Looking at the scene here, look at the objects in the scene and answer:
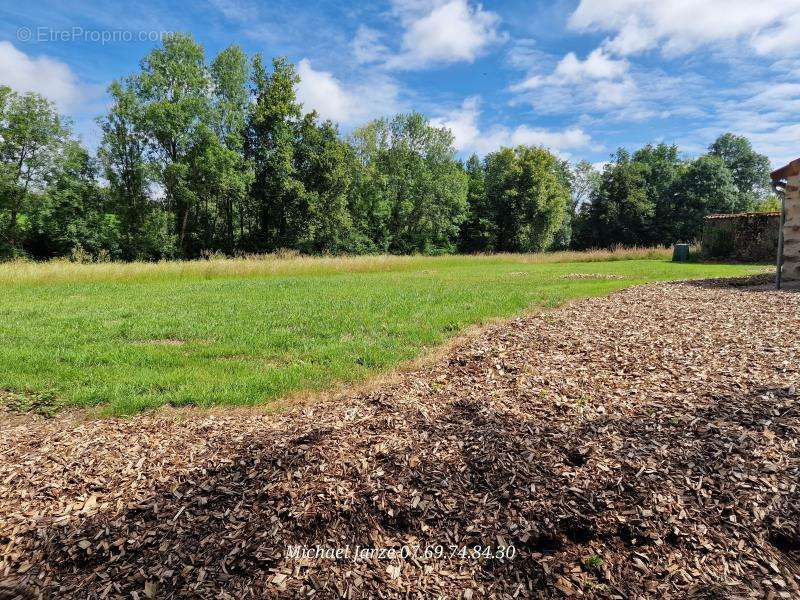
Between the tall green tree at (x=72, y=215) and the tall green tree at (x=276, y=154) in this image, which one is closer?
the tall green tree at (x=72, y=215)

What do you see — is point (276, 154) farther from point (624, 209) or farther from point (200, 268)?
point (624, 209)

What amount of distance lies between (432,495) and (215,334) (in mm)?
5022

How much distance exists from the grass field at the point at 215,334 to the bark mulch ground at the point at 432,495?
596 mm

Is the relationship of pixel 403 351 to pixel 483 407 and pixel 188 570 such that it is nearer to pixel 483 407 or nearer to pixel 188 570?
pixel 483 407

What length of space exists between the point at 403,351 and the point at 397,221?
117 feet

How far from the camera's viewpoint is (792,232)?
34.8ft

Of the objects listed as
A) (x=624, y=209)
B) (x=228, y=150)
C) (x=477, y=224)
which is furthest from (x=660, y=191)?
(x=228, y=150)

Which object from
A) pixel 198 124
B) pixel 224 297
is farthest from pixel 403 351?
pixel 198 124

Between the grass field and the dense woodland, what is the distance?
11507 mm

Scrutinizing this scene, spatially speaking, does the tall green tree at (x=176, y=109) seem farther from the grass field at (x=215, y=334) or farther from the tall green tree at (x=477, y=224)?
the tall green tree at (x=477, y=224)

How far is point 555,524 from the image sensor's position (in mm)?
2430

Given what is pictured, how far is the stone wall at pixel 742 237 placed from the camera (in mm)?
21234

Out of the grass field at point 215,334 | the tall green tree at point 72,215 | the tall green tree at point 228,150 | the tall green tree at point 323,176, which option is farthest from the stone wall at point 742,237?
the tall green tree at point 72,215

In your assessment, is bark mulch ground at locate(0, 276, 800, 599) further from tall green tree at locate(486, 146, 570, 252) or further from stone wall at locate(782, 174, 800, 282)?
tall green tree at locate(486, 146, 570, 252)
